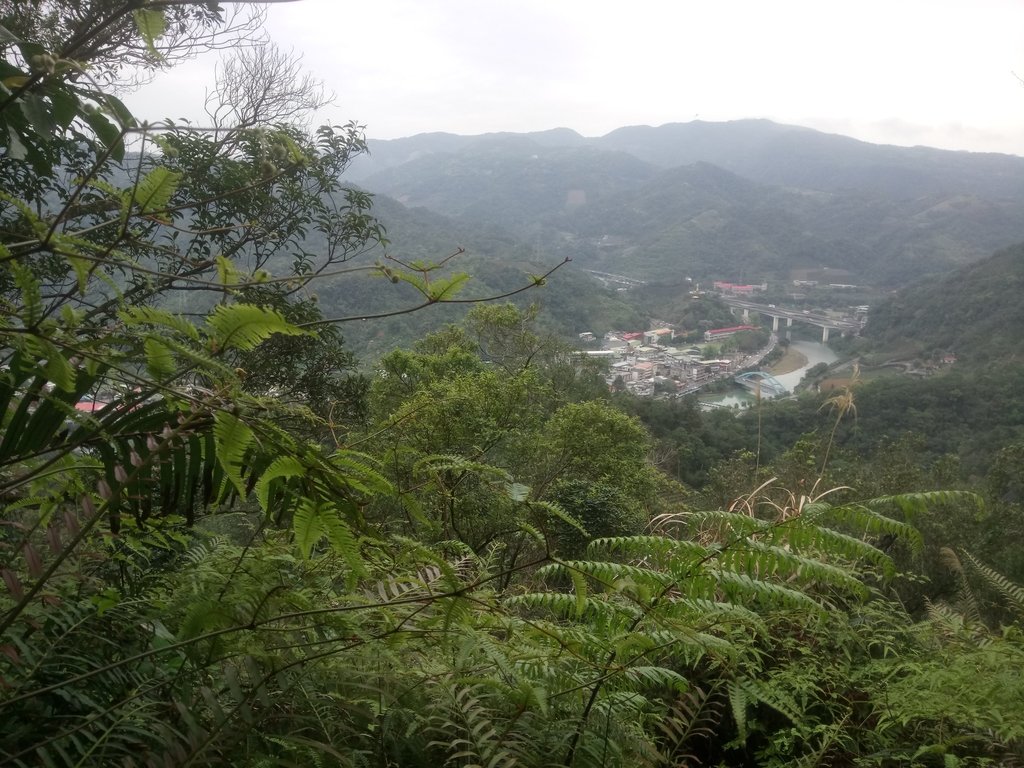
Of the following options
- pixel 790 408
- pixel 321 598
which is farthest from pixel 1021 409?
pixel 321 598

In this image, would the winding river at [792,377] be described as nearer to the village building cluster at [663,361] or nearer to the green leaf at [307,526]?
the village building cluster at [663,361]

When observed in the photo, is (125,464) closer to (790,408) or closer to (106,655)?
(106,655)

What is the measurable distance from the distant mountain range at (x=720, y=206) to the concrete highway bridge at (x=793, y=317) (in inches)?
438

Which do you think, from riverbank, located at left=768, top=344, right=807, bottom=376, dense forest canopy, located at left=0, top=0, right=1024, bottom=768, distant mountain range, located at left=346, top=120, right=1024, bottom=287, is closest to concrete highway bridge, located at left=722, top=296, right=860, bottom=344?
riverbank, located at left=768, top=344, right=807, bottom=376

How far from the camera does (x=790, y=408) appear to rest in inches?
862

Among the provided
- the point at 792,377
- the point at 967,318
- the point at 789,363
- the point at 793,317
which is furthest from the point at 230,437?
the point at 793,317

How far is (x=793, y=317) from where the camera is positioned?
4688cm

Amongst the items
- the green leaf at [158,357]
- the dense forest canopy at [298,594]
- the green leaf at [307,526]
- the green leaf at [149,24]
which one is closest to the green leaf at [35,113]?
the dense forest canopy at [298,594]

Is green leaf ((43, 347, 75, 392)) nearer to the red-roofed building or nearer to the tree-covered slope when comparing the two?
the tree-covered slope

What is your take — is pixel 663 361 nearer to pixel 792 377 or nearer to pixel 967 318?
pixel 792 377

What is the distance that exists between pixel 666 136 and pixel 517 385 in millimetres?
150587

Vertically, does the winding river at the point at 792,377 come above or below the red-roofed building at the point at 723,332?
below

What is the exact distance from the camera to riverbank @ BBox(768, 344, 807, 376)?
3566cm

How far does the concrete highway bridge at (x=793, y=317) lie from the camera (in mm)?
42812
